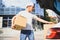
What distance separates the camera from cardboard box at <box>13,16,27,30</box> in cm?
429

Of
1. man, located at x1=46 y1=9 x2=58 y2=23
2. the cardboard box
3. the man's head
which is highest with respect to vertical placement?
the man's head

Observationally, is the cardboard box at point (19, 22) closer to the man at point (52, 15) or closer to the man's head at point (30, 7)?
the man's head at point (30, 7)

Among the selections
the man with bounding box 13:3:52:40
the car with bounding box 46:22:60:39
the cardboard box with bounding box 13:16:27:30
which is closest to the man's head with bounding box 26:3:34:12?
the man with bounding box 13:3:52:40

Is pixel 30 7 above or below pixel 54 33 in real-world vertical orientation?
above

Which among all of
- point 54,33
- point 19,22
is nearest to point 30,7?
point 19,22

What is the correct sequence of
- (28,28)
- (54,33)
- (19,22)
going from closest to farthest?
1. (54,33)
2. (19,22)
3. (28,28)

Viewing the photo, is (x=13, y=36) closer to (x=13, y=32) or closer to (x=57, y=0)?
(x=13, y=32)

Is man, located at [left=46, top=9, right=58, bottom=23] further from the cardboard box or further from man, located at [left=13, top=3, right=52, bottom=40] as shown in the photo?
the cardboard box

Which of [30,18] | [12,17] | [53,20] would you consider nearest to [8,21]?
[12,17]

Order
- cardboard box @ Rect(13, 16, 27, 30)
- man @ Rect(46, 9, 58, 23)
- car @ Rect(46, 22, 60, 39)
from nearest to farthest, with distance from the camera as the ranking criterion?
car @ Rect(46, 22, 60, 39) < cardboard box @ Rect(13, 16, 27, 30) < man @ Rect(46, 9, 58, 23)

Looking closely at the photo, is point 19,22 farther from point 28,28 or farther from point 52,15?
point 52,15

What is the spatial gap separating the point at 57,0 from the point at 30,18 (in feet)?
2.02

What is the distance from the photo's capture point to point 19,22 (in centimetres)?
428

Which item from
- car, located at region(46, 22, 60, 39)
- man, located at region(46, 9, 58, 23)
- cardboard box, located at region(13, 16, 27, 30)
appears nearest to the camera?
car, located at region(46, 22, 60, 39)
